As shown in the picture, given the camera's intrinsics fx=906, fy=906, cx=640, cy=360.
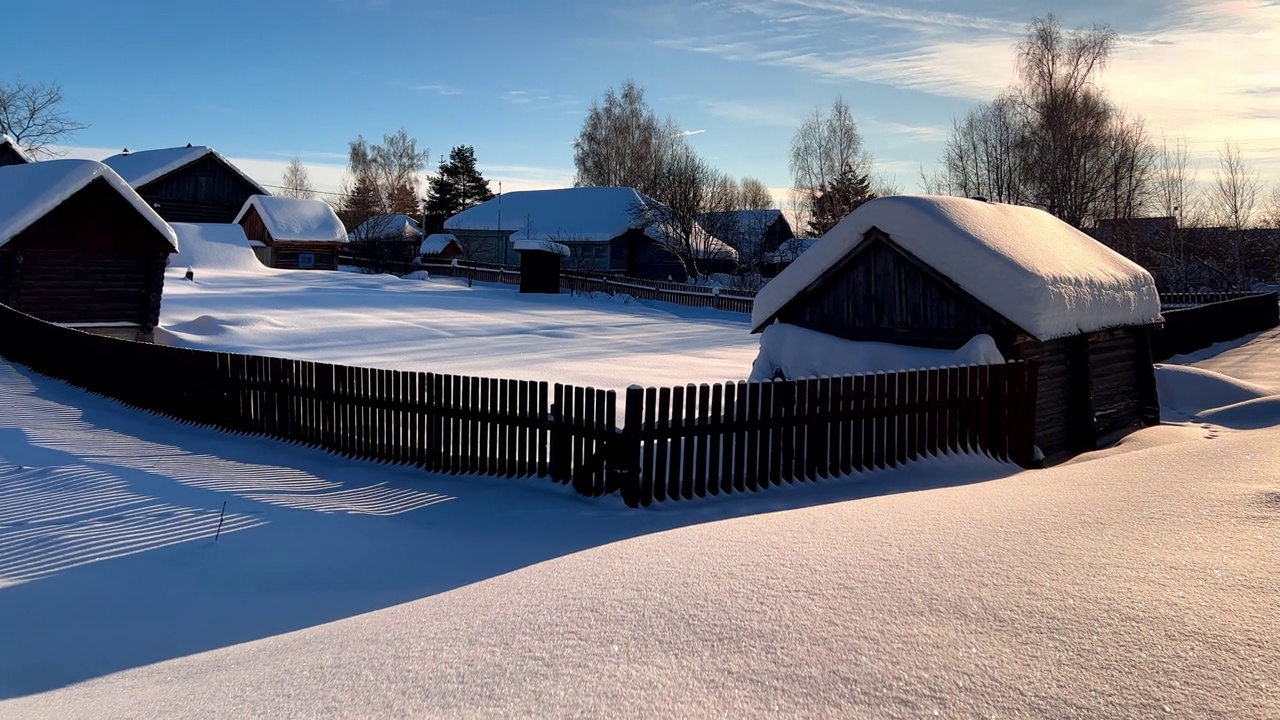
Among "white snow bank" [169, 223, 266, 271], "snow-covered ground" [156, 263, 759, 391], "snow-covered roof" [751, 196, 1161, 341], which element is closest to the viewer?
"snow-covered roof" [751, 196, 1161, 341]

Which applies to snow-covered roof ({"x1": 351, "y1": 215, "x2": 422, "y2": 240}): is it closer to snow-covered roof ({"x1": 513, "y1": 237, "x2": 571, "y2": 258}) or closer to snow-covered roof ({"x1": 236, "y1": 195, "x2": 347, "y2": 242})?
snow-covered roof ({"x1": 236, "y1": 195, "x2": 347, "y2": 242})

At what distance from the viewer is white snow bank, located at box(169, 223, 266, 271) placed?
1610 inches

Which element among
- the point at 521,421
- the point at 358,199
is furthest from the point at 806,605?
the point at 358,199

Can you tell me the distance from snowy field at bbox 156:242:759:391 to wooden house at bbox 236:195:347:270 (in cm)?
917

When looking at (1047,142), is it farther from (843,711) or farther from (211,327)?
(843,711)

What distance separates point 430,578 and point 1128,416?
41.5 feet

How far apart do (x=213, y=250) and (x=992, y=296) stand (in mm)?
39574

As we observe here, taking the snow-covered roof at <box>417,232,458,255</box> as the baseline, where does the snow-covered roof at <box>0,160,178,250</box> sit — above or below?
below

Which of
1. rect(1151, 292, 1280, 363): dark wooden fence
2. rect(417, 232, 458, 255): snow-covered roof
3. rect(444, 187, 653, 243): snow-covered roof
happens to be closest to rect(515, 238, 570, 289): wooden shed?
rect(444, 187, 653, 243): snow-covered roof

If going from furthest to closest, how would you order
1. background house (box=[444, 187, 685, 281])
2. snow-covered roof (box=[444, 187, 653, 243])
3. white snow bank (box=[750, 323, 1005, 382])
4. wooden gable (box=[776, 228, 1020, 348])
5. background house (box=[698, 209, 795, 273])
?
snow-covered roof (box=[444, 187, 653, 243]) < background house (box=[444, 187, 685, 281]) < background house (box=[698, 209, 795, 273]) < wooden gable (box=[776, 228, 1020, 348]) < white snow bank (box=[750, 323, 1005, 382])

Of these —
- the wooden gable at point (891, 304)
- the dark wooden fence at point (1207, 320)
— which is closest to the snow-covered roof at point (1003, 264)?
the wooden gable at point (891, 304)

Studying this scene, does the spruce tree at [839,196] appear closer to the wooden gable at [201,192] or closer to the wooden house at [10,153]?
the wooden gable at [201,192]

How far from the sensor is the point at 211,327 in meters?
23.5

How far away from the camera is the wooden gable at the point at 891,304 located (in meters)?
12.0
